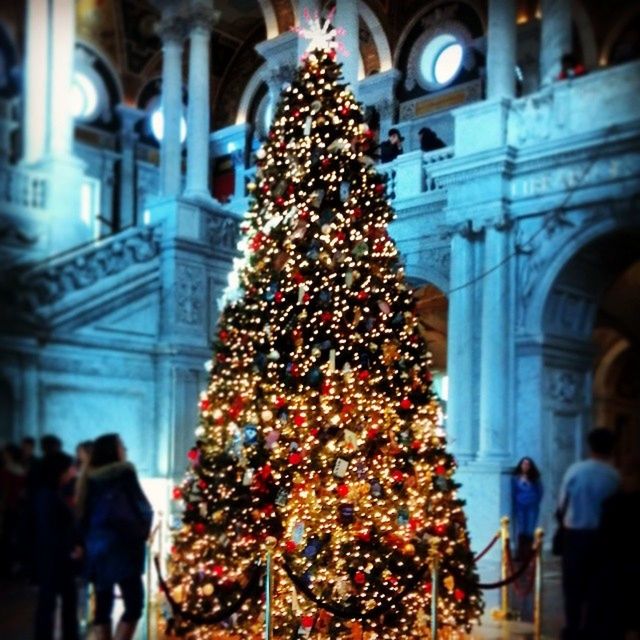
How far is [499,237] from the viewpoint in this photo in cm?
703

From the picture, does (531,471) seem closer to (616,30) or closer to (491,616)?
(491,616)

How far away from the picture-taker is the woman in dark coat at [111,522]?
15.9 feet

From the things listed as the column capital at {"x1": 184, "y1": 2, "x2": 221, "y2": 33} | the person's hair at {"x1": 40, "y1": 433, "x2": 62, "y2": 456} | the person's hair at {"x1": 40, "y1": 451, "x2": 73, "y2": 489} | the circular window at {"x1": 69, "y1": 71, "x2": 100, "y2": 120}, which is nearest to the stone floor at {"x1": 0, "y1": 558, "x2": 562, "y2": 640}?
the person's hair at {"x1": 40, "y1": 451, "x2": 73, "y2": 489}

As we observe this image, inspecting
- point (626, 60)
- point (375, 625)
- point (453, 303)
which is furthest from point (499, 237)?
point (375, 625)

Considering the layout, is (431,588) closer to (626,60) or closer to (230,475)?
(230,475)

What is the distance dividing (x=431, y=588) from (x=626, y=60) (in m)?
3.27

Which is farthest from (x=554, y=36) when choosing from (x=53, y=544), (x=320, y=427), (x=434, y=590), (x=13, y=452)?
(x=53, y=544)

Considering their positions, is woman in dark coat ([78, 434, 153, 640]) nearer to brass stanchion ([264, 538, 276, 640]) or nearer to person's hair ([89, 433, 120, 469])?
person's hair ([89, 433, 120, 469])

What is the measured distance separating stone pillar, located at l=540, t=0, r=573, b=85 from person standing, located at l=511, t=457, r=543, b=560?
8.14 ft

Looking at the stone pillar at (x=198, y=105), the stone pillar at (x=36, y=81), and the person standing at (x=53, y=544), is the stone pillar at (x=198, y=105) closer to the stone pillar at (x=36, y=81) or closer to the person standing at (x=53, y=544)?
the stone pillar at (x=36, y=81)

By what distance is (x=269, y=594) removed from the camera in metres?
4.80

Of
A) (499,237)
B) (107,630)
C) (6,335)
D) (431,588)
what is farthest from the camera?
(499,237)

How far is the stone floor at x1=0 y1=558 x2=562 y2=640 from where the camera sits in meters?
4.67

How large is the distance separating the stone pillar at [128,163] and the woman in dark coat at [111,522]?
1.30m
